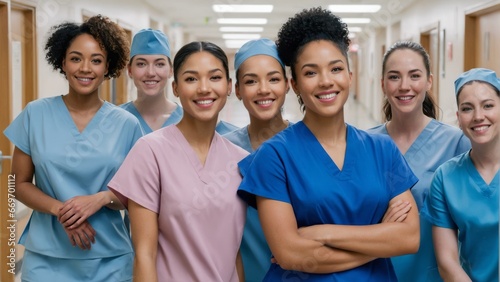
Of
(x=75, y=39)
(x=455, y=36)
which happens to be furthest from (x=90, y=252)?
(x=455, y=36)

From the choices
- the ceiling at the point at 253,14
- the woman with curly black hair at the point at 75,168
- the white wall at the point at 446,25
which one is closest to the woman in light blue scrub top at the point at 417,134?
the woman with curly black hair at the point at 75,168

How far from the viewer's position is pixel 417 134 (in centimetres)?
155

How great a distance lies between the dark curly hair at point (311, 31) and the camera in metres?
1.19

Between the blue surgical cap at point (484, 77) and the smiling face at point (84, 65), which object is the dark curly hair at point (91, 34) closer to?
the smiling face at point (84, 65)

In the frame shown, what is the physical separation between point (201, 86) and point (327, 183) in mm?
330

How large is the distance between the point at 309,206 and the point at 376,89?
846 cm

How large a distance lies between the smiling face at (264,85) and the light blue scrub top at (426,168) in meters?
0.40

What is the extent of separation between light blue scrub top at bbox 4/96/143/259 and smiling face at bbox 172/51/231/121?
34 cm

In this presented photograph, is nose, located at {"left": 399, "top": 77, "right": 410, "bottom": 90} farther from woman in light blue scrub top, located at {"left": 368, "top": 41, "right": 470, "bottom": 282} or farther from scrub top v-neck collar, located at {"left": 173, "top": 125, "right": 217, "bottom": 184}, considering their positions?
scrub top v-neck collar, located at {"left": 173, "top": 125, "right": 217, "bottom": 184}

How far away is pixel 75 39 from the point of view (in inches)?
59.4

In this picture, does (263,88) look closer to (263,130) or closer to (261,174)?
(263,130)

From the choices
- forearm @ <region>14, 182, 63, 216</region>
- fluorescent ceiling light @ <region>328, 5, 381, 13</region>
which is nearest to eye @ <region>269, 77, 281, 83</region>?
forearm @ <region>14, 182, 63, 216</region>

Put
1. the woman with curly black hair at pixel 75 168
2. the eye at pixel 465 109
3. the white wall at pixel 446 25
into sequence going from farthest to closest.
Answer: the white wall at pixel 446 25, the woman with curly black hair at pixel 75 168, the eye at pixel 465 109

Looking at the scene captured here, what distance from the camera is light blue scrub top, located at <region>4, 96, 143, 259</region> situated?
56.6 inches
